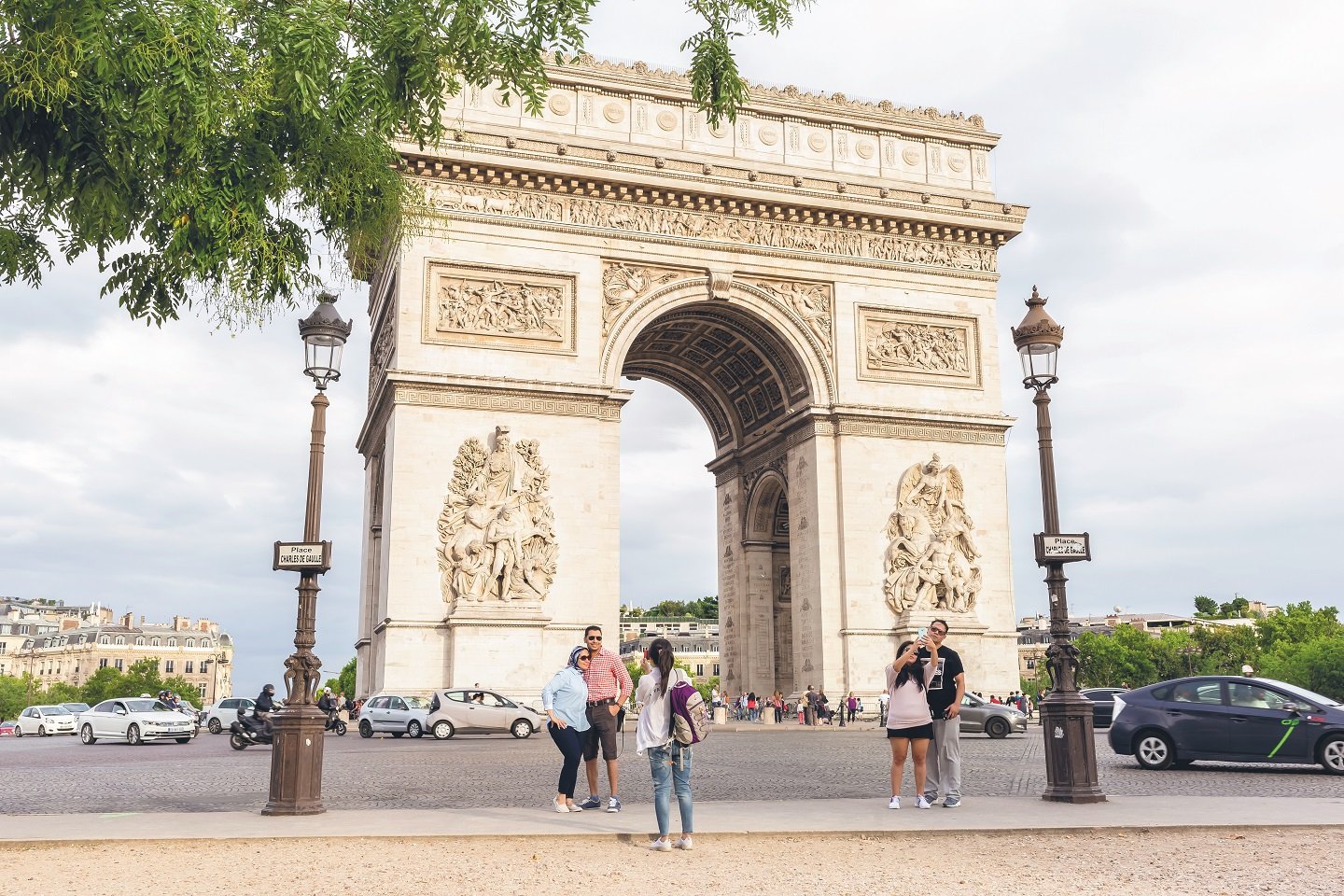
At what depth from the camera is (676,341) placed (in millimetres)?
34188

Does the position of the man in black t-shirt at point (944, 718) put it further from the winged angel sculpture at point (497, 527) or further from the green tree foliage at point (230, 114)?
the winged angel sculpture at point (497, 527)

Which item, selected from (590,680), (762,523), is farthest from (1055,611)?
(762,523)

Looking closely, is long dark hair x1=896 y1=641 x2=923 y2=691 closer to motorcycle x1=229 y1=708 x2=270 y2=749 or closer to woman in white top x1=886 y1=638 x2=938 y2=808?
woman in white top x1=886 y1=638 x2=938 y2=808


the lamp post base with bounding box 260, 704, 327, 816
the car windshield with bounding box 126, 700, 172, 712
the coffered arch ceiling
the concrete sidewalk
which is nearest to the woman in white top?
the concrete sidewalk

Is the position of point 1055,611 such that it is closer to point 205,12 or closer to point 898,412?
point 205,12

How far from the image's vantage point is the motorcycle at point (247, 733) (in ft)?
79.9

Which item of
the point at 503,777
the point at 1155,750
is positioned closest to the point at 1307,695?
the point at 1155,750

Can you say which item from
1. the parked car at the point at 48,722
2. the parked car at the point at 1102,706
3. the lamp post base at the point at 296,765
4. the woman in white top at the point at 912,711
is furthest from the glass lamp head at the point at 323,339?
the parked car at the point at 48,722

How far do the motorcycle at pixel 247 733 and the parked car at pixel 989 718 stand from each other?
1459 centimetres

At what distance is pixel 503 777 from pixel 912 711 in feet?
19.2

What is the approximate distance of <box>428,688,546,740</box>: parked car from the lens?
24281 millimetres

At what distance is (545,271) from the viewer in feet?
93.6

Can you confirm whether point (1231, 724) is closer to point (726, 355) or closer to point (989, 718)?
point (989, 718)

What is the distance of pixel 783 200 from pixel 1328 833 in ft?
75.4
